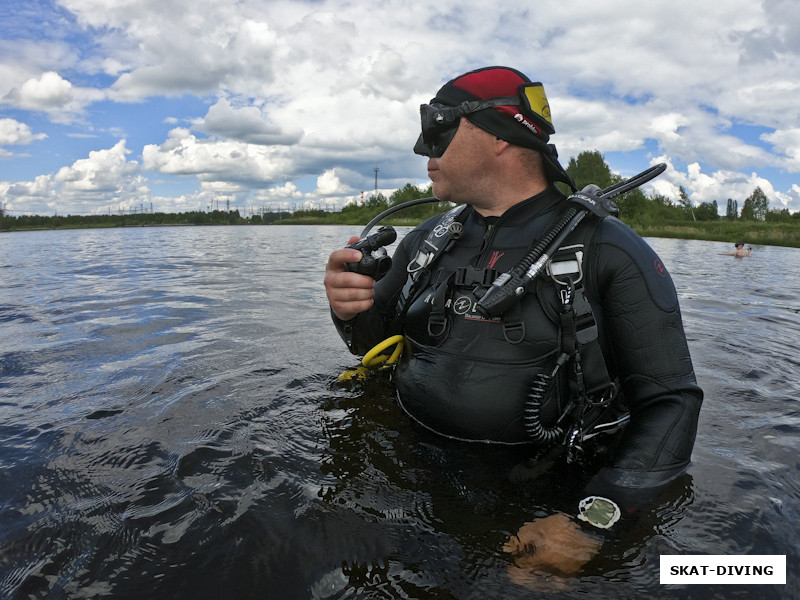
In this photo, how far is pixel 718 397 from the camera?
177 inches

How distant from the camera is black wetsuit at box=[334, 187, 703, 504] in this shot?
219cm

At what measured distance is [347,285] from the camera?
2506mm

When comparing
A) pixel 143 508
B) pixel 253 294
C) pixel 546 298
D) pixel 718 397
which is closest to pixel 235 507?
pixel 143 508

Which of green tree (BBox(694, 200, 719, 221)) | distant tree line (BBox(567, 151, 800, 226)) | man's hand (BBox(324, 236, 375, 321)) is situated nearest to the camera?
man's hand (BBox(324, 236, 375, 321))

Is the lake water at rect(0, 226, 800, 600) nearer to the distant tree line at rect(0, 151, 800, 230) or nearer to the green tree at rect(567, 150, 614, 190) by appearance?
the distant tree line at rect(0, 151, 800, 230)

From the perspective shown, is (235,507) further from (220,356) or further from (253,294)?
(253,294)

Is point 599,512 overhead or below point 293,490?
overhead

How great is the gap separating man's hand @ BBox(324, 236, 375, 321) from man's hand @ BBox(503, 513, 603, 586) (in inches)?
51.3

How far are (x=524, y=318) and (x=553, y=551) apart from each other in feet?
3.34

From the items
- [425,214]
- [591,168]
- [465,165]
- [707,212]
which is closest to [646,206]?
[591,168]

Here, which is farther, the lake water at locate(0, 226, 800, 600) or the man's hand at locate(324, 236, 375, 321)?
the man's hand at locate(324, 236, 375, 321)

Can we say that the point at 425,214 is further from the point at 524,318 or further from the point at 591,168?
the point at 524,318

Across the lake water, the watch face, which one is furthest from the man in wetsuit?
the lake water

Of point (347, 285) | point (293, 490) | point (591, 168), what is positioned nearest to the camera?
point (347, 285)
